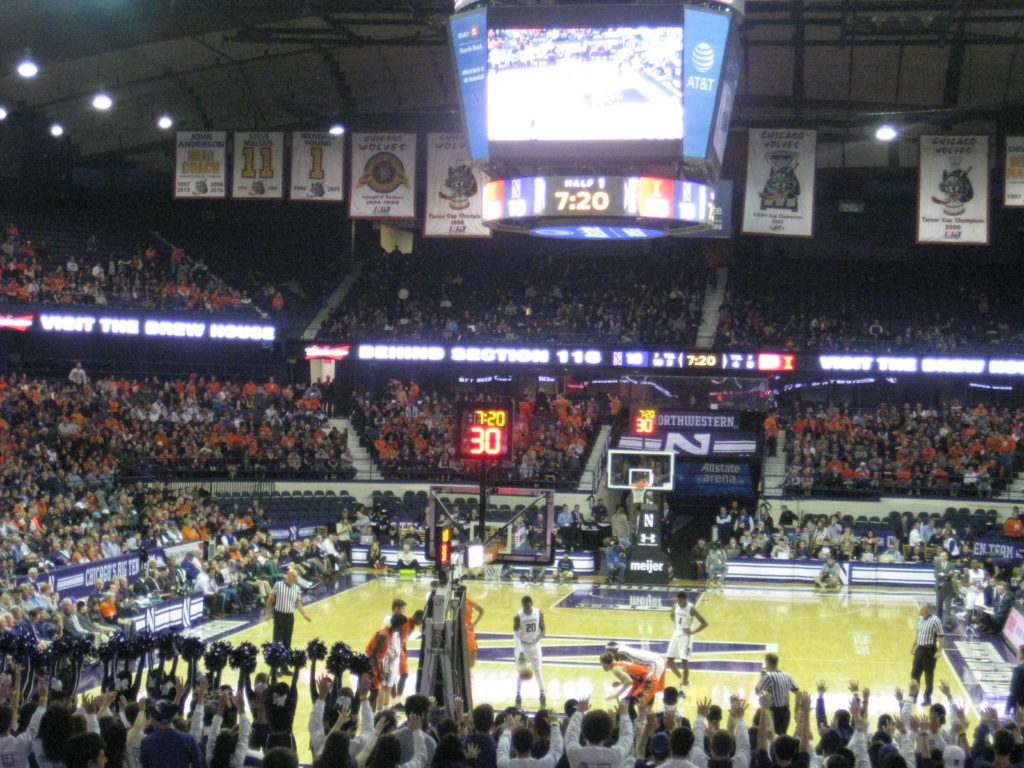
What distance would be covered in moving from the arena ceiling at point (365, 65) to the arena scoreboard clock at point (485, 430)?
1855 centimetres

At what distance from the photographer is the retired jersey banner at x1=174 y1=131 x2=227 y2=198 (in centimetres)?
3412

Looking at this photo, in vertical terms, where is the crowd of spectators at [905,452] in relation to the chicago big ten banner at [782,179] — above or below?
below

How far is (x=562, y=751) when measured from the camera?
8367 mm

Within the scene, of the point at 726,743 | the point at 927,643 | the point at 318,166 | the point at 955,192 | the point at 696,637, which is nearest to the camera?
the point at 726,743

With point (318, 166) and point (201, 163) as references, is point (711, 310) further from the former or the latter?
point (201, 163)

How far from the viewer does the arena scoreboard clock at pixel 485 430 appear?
1642 cm

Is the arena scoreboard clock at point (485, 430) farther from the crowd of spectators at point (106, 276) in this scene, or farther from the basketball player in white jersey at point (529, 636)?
the crowd of spectators at point (106, 276)

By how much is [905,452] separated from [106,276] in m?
25.6

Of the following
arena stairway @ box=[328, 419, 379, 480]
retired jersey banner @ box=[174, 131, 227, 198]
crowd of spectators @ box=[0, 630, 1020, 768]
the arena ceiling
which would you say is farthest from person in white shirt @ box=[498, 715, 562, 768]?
arena stairway @ box=[328, 419, 379, 480]

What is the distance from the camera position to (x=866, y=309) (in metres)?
44.1

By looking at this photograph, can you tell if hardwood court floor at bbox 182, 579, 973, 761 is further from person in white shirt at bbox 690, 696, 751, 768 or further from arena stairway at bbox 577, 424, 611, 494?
person in white shirt at bbox 690, 696, 751, 768

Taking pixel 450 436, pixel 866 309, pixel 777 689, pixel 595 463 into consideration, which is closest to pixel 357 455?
pixel 450 436

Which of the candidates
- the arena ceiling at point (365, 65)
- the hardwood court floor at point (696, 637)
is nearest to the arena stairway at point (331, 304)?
the arena ceiling at point (365, 65)

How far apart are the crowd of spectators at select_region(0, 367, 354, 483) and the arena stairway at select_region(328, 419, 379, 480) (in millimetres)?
720
